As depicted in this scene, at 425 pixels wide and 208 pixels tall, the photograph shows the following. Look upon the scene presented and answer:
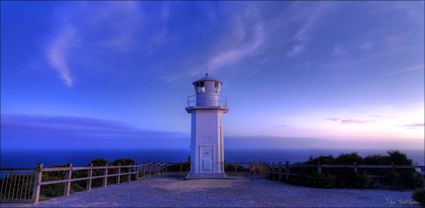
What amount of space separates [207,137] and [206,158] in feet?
4.45

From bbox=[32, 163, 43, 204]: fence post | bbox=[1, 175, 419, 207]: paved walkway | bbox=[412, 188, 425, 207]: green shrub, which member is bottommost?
bbox=[1, 175, 419, 207]: paved walkway

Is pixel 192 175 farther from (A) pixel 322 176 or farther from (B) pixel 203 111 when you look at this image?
(A) pixel 322 176

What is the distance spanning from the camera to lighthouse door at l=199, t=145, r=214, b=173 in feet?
57.2

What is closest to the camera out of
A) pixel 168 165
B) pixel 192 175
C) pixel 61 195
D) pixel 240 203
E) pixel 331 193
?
pixel 240 203

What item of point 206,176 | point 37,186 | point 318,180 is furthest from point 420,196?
point 37,186

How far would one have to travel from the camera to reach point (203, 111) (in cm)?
1780

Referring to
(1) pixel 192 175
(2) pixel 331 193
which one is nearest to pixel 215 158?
(1) pixel 192 175

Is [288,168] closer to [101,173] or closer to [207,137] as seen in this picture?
[207,137]

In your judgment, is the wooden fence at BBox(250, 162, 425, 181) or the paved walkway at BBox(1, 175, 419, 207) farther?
the wooden fence at BBox(250, 162, 425, 181)

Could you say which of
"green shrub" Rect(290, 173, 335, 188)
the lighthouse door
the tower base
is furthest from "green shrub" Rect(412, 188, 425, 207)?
the lighthouse door

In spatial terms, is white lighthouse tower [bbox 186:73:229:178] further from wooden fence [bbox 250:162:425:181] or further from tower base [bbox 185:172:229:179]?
wooden fence [bbox 250:162:425:181]

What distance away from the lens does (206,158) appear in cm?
1752

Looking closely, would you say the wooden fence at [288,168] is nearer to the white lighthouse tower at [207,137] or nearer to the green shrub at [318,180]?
the green shrub at [318,180]

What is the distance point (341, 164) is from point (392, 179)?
2.14 meters
